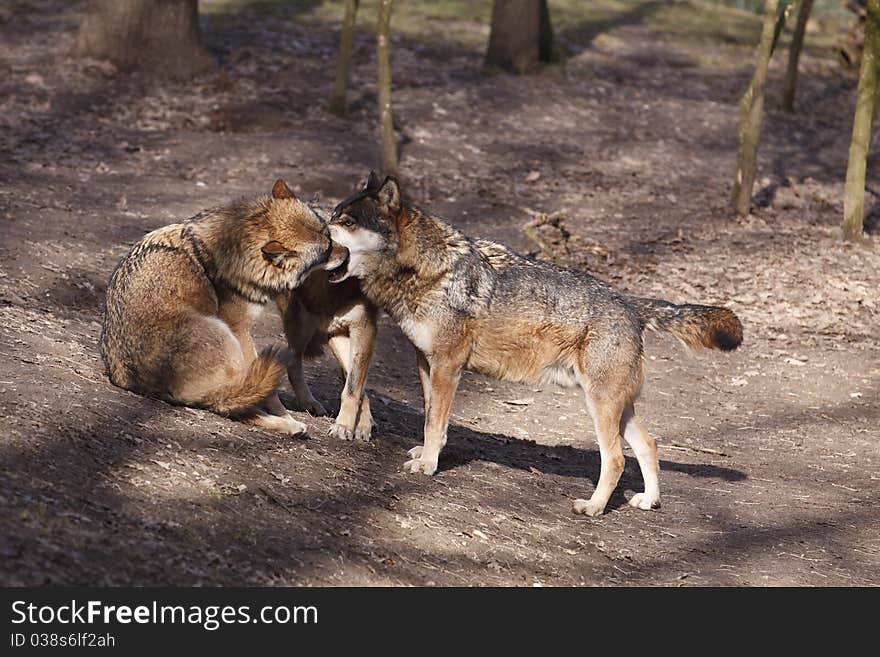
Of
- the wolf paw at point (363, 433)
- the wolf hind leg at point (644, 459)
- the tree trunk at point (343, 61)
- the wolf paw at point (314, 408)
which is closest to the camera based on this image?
the wolf hind leg at point (644, 459)

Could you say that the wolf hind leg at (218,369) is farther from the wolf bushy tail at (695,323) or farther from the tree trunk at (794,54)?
the tree trunk at (794,54)

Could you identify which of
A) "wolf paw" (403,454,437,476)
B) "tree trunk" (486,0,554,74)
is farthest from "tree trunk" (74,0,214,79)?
"wolf paw" (403,454,437,476)

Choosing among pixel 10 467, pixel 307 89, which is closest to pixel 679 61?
pixel 307 89

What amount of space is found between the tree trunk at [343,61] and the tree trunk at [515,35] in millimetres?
4688

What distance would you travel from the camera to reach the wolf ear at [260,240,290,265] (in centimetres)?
786

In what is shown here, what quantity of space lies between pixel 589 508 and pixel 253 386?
273cm

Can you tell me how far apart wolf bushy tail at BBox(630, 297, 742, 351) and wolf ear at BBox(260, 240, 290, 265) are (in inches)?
112

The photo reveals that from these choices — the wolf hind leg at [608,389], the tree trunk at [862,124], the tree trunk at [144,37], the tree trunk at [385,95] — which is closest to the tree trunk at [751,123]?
the tree trunk at [862,124]

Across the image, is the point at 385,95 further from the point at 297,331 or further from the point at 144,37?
the point at 297,331

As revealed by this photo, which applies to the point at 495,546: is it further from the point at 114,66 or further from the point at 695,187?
the point at 114,66

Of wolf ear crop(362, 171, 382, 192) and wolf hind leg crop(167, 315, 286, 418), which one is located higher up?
wolf ear crop(362, 171, 382, 192)

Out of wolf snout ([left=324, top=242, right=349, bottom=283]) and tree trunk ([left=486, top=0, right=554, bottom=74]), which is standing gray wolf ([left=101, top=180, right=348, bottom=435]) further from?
tree trunk ([left=486, top=0, right=554, bottom=74])

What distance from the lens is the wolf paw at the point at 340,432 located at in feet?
27.4

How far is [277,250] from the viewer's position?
25.9ft
